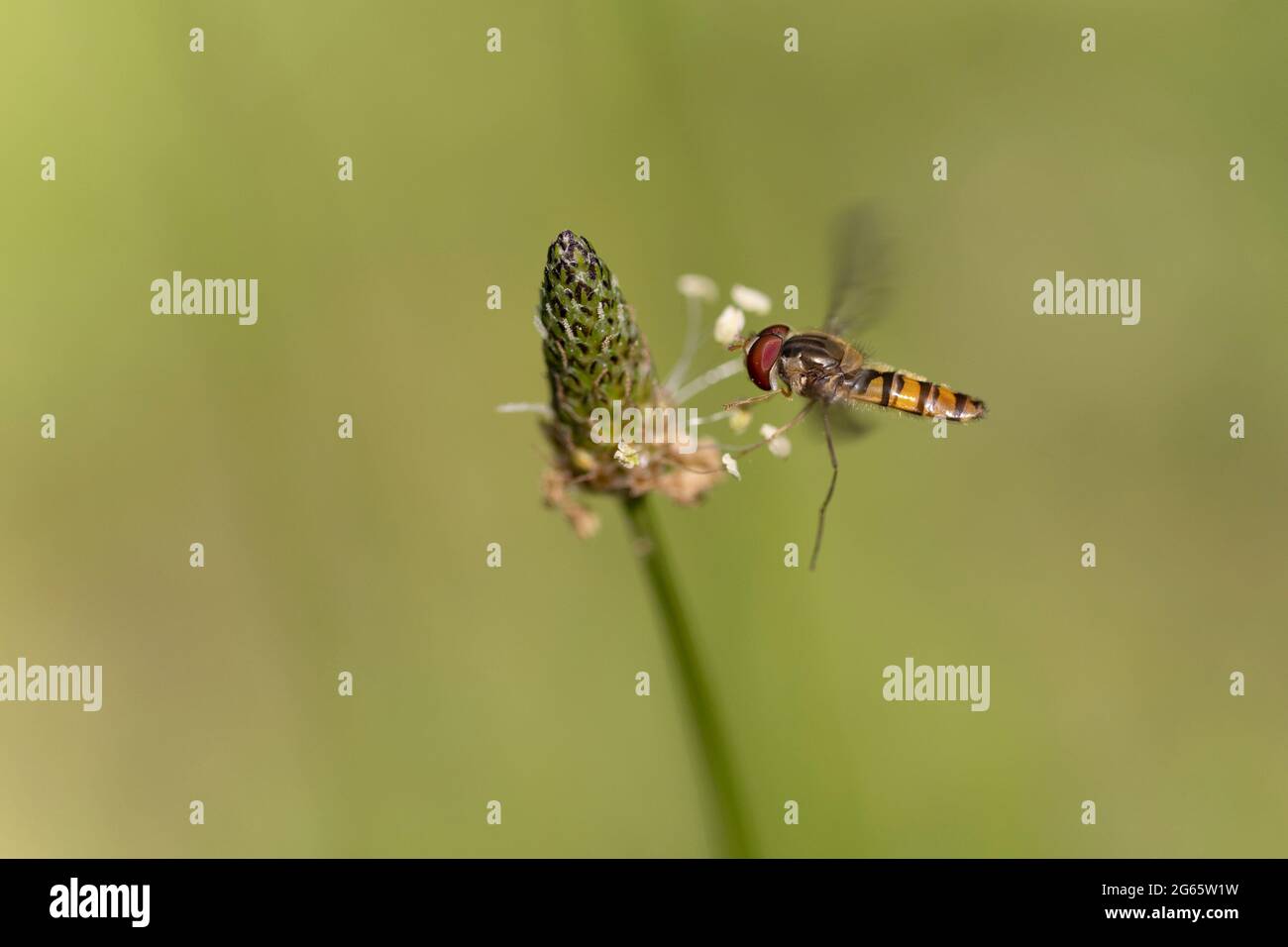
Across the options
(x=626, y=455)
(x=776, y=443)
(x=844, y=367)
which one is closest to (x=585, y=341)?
(x=626, y=455)

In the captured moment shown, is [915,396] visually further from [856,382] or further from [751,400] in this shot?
[751,400]

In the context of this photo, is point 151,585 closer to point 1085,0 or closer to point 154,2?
point 154,2

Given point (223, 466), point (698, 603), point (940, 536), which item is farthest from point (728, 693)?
point (223, 466)

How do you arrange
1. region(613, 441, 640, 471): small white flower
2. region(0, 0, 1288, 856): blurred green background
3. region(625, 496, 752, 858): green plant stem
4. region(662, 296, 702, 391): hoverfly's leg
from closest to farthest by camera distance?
1. region(613, 441, 640, 471): small white flower
2. region(625, 496, 752, 858): green plant stem
3. region(662, 296, 702, 391): hoverfly's leg
4. region(0, 0, 1288, 856): blurred green background

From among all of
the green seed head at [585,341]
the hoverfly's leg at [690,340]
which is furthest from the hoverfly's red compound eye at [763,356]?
the green seed head at [585,341]

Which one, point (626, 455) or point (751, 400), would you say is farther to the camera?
point (751, 400)

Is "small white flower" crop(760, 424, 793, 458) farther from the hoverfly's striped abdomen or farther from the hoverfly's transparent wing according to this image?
the hoverfly's transparent wing

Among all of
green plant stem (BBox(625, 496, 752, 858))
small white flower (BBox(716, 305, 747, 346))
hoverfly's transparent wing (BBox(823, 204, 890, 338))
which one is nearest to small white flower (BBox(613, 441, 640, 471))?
green plant stem (BBox(625, 496, 752, 858))
